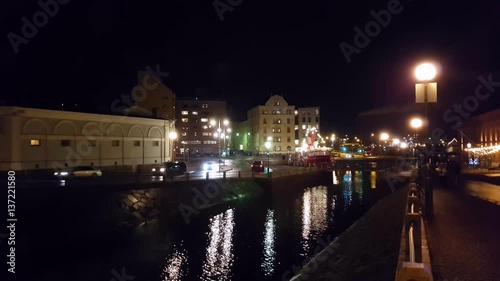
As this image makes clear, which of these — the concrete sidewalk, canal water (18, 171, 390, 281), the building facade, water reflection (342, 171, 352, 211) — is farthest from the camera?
the building facade

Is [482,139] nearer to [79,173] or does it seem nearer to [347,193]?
[347,193]

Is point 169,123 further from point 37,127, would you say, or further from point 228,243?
point 228,243

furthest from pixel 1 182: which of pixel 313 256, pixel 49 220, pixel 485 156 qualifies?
pixel 485 156

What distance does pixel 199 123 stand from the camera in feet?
366

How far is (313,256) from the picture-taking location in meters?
21.7

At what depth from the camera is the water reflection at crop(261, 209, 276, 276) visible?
65.8 ft

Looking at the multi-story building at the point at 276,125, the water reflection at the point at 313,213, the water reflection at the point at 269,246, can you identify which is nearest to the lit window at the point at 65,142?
the water reflection at the point at 269,246

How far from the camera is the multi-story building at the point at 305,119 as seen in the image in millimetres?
120188

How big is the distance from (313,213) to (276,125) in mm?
78263

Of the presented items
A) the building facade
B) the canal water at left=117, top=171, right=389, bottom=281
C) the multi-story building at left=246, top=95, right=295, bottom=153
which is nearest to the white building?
the canal water at left=117, top=171, right=389, bottom=281

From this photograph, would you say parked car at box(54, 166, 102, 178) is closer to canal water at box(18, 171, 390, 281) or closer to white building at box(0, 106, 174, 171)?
white building at box(0, 106, 174, 171)

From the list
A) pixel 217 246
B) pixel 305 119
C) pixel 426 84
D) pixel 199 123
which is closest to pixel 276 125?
pixel 305 119

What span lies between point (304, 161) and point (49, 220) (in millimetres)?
45832

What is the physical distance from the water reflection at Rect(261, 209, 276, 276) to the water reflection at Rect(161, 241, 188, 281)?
410 cm
